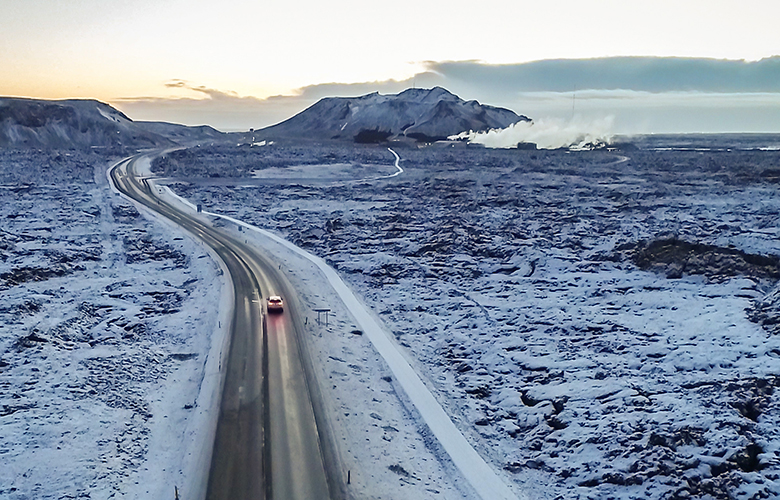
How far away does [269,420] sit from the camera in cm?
1925

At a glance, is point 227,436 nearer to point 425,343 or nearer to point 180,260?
point 425,343

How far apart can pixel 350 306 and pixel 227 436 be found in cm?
1649

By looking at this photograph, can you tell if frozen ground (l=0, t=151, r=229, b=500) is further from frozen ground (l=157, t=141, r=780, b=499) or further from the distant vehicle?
frozen ground (l=157, t=141, r=780, b=499)

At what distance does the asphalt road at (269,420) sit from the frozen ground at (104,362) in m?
1.08

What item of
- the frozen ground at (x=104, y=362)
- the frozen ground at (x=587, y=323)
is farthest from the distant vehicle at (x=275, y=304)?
the frozen ground at (x=587, y=323)

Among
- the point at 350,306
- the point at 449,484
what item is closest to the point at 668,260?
the point at 350,306

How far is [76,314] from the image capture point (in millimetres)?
29719

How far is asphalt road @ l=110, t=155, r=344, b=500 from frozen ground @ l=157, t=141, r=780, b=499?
3424 mm

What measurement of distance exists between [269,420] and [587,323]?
19.6 metres

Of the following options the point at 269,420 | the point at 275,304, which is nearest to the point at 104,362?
the point at 275,304

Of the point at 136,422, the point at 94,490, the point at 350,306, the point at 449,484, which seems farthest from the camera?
the point at 350,306

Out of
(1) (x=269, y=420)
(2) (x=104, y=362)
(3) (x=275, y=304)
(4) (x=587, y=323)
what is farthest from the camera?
(3) (x=275, y=304)

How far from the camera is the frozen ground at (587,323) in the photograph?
57.3ft

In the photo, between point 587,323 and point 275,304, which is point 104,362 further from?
point 587,323
